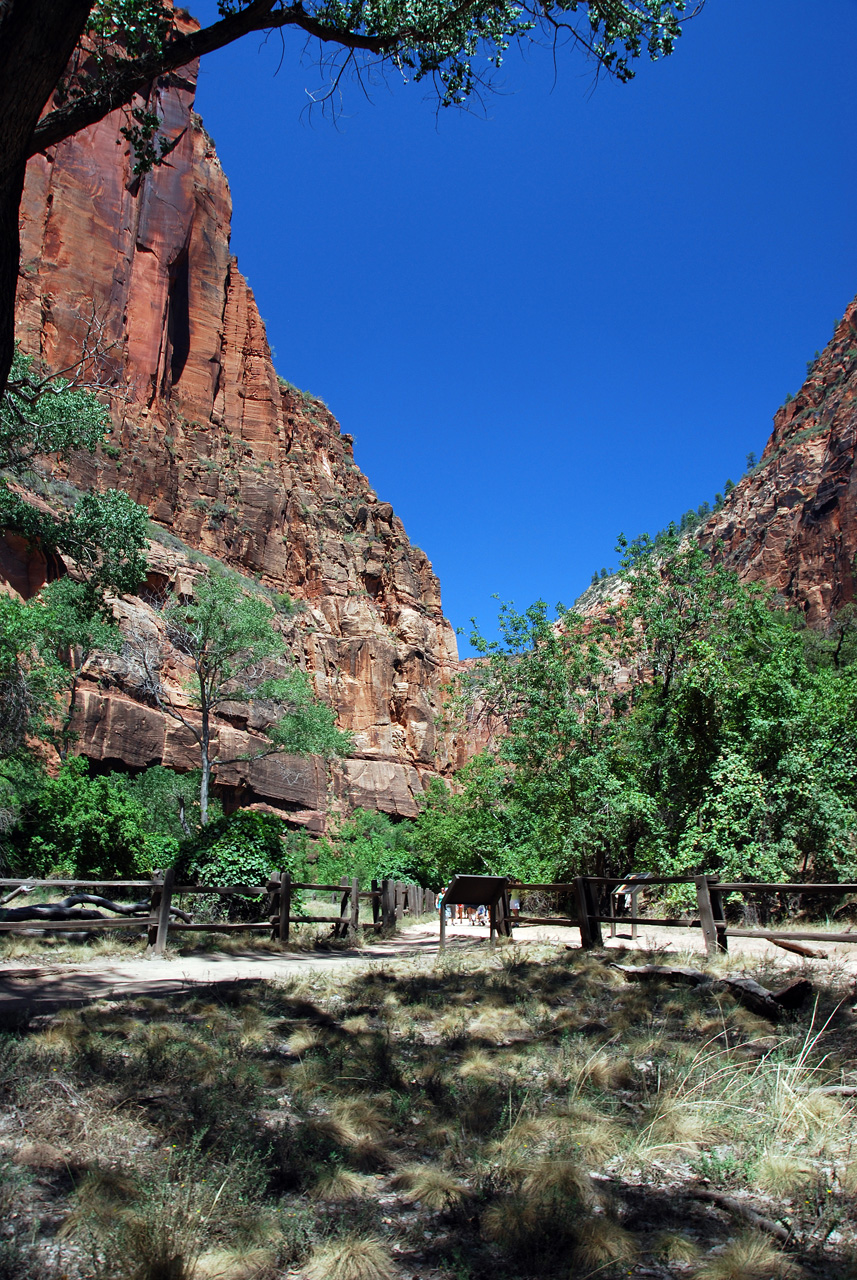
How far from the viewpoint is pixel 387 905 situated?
17062 millimetres

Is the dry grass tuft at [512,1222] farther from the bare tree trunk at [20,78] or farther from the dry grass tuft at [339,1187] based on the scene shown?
the bare tree trunk at [20,78]

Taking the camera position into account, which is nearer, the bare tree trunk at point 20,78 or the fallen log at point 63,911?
the bare tree trunk at point 20,78

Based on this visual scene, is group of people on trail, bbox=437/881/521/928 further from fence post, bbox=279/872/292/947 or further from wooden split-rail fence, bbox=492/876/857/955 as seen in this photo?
fence post, bbox=279/872/292/947

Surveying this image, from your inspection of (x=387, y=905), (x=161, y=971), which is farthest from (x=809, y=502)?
(x=161, y=971)

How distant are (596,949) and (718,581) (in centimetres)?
750

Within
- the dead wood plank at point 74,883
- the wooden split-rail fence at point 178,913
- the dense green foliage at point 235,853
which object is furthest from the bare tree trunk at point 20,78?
the dense green foliage at point 235,853

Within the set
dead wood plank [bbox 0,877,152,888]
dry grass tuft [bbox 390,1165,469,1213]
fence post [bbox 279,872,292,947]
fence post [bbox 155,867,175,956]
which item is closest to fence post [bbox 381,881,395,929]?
fence post [bbox 279,872,292,947]

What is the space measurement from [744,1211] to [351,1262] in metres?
1.60

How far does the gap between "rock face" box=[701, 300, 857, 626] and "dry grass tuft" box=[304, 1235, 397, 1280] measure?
60.4 m

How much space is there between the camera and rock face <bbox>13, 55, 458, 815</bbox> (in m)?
46.5

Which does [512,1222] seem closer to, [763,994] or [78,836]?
[763,994]

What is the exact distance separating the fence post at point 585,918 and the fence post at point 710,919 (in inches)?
68.1

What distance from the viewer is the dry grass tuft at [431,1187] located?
10.6 ft

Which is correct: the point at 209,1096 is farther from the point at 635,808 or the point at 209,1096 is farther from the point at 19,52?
the point at 635,808
